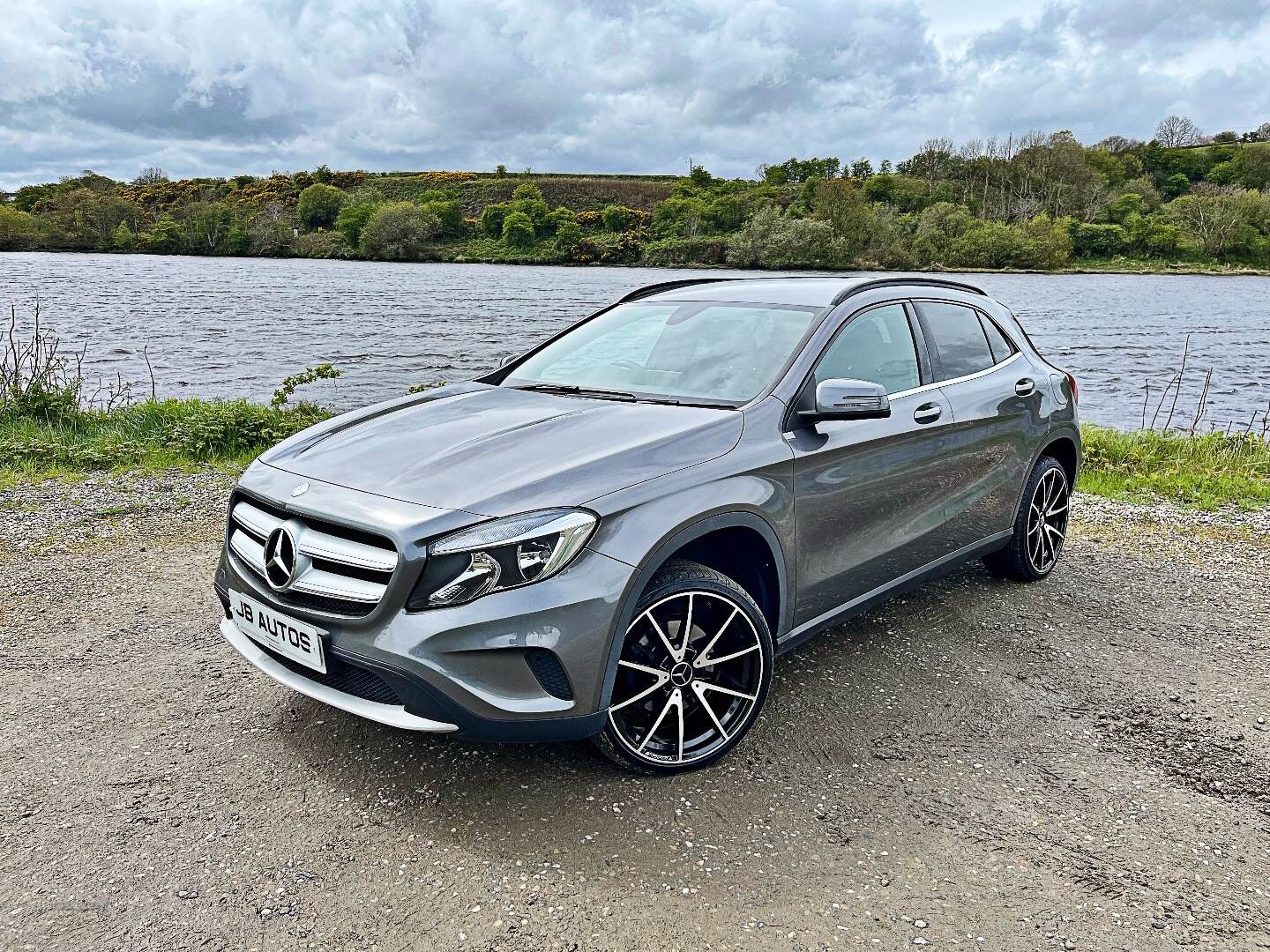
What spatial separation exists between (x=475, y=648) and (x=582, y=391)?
61.0 inches

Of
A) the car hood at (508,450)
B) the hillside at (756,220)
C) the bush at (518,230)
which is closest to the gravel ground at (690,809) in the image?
the car hood at (508,450)

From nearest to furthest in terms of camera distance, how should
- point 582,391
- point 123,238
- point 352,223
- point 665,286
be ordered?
point 582,391
point 665,286
point 352,223
point 123,238

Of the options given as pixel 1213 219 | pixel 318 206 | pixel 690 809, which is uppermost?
pixel 318 206

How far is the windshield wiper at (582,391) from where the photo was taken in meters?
3.78

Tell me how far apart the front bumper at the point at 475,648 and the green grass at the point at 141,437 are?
20.1 feet

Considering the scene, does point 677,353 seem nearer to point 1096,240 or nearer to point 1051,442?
point 1051,442

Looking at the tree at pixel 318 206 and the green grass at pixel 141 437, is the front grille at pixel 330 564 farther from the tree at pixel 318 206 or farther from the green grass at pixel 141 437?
the tree at pixel 318 206

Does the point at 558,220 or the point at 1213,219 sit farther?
the point at 558,220

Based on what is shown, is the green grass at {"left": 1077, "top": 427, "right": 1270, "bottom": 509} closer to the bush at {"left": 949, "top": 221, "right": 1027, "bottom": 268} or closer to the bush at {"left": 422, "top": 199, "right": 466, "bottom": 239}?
the bush at {"left": 949, "top": 221, "right": 1027, "bottom": 268}

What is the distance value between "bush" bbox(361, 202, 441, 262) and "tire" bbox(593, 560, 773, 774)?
85.1 metres

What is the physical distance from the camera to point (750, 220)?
76.6 meters

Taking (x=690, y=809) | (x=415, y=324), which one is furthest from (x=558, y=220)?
(x=690, y=809)

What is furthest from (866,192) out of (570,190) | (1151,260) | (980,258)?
(570,190)

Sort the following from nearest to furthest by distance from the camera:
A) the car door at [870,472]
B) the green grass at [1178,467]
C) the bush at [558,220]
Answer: the car door at [870,472] → the green grass at [1178,467] → the bush at [558,220]
